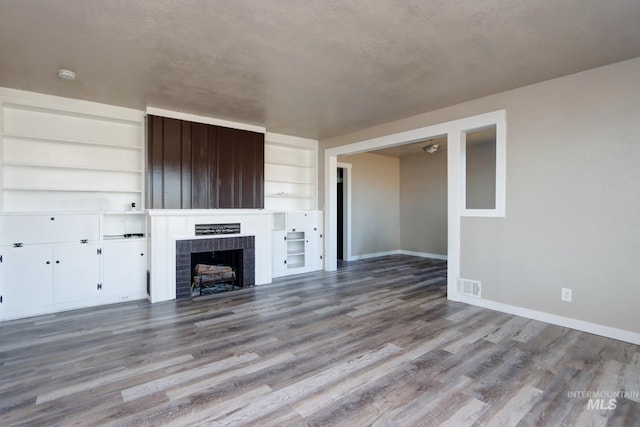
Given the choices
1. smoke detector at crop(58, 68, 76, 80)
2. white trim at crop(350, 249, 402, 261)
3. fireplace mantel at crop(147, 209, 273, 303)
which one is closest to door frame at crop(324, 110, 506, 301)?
fireplace mantel at crop(147, 209, 273, 303)

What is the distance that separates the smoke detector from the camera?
3202 millimetres

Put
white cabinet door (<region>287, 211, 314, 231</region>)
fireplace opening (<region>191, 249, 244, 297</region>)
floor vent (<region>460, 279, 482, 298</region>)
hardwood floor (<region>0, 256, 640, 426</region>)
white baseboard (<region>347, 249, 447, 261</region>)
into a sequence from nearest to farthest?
1. hardwood floor (<region>0, 256, 640, 426</region>)
2. floor vent (<region>460, 279, 482, 298</region>)
3. fireplace opening (<region>191, 249, 244, 297</region>)
4. white cabinet door (<region>287, 211, 314, 231</region>)
5. white baseboard (<region>347, 249, 447, 261</region>)

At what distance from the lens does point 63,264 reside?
3867mm

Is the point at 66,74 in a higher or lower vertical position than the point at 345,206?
higher

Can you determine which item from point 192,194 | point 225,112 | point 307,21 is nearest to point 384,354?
point 307,21

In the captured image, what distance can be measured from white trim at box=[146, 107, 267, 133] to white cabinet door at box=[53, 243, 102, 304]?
193cm

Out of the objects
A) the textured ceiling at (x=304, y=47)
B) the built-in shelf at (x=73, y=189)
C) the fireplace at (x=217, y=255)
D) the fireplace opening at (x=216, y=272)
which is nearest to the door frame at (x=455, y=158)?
the textured ceiling at (x=304, y=47)

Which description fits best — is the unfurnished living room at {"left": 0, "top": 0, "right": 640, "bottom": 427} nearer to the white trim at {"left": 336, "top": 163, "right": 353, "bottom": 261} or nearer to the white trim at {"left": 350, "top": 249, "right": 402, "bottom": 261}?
the white trim at {"left": 336, "top": 163, "right": 353, "bottom": 261}

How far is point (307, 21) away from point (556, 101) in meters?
2.81

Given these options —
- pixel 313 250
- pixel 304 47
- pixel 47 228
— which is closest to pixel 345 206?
pixel 313 250

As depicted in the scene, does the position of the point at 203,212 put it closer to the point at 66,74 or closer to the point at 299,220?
the point at 299,220

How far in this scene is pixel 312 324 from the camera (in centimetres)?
341

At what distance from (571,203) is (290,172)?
4.52m

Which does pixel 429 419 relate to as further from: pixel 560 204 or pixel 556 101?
pixel 556 101
